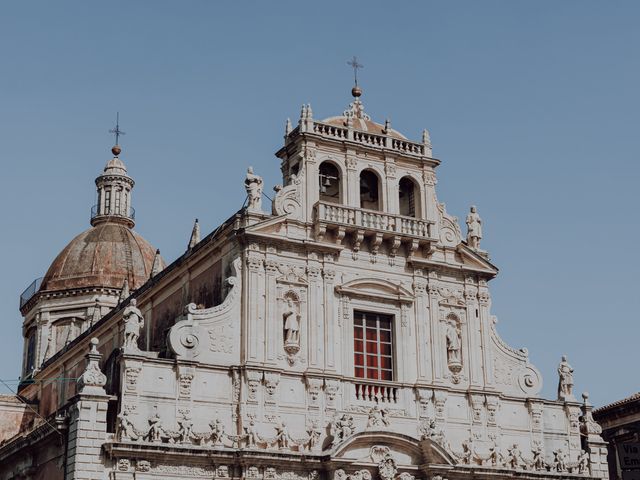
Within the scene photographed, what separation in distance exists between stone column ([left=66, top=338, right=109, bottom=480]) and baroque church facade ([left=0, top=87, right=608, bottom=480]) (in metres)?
0.04

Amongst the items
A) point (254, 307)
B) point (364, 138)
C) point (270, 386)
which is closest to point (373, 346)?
point (270, 386)

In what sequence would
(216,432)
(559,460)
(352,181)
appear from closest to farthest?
(216,432) < (352,181) < (559,460)

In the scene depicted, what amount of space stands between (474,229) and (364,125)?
4977mm

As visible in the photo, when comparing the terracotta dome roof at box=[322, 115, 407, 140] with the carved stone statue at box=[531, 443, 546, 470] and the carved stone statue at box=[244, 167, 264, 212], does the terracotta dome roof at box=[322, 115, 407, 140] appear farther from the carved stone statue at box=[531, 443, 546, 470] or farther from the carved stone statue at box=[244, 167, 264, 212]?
Answer: the carved stone statue at box=[531, 443, 546, 470]

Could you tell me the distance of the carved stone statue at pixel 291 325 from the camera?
105ft

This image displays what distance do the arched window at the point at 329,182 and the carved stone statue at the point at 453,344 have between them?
533 cm

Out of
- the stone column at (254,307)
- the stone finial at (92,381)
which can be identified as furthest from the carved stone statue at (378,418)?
the stone finial at (92,381)

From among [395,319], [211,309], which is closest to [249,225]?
[211,309]

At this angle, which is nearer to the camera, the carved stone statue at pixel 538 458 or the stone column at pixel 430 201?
the carved stone statue at pixel 538 458

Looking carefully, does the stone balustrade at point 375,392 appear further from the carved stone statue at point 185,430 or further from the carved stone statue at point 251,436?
the carved stone statue at point 185,430

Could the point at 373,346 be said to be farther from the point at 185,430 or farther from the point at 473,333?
the point at 185,430

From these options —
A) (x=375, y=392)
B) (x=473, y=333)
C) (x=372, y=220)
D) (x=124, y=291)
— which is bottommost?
(x=375, y=392)

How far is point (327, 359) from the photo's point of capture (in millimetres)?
32406

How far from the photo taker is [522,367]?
3591cm
